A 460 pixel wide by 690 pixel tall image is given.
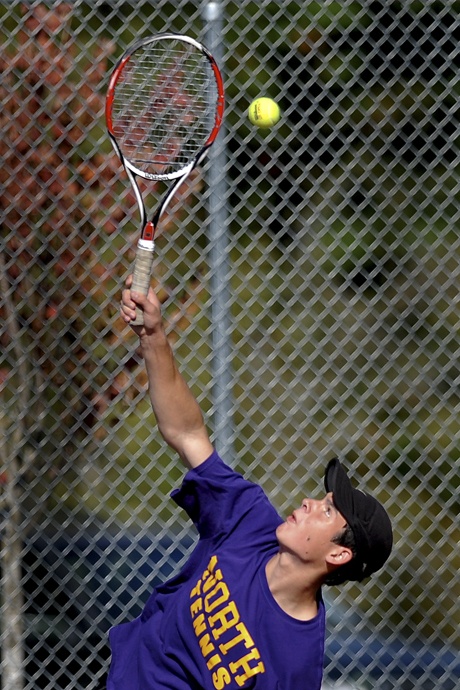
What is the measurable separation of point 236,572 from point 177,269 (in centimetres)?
157

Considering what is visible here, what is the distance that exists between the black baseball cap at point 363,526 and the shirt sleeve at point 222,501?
233mm

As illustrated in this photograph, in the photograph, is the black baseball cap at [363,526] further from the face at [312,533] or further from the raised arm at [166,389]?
the raised arm at [166,389]

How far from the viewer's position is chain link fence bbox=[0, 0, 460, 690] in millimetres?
4180

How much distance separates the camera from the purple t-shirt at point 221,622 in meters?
2.89

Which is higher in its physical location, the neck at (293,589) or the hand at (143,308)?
the hand at (143,308)

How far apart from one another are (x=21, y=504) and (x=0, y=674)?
63 centimetres

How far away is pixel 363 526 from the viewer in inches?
118

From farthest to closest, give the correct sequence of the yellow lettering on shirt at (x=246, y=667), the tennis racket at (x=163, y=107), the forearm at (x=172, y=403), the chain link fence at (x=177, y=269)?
the chain link fence at (x=177, y=269)
the tennis racket at (x=163, y=107)
the forearm at (x=172, y=403)
the yellow lettering on shirt at (x=246, y=667)

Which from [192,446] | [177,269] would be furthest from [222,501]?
[177,269]

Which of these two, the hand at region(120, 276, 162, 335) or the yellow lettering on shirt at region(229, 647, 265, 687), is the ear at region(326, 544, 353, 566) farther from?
the hand at region(120, 276, 162, 335)

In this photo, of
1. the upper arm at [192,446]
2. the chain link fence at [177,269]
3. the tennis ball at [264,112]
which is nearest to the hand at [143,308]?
the upper arm at [192,446]

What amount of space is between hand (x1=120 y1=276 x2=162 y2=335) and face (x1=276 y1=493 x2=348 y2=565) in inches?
24.6

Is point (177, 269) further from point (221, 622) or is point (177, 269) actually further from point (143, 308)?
point (221, 622)

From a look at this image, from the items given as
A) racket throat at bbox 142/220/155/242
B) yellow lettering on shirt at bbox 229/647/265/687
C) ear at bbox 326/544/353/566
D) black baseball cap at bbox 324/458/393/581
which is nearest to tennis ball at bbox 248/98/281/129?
racket throat at bbox 142/220/155/242
